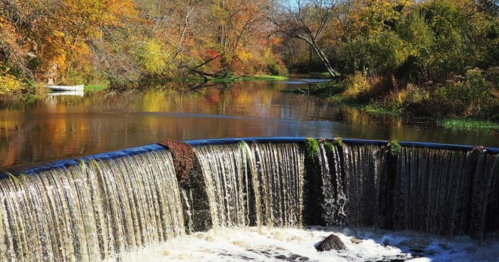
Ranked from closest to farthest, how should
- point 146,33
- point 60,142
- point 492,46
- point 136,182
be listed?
point 136,182 → point 60,142 → point 492,46 → point 146,33

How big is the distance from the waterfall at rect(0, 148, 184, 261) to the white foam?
0.40 meters

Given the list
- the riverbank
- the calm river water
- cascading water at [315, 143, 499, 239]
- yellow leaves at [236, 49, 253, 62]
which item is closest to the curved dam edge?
cascading water at [315, 143, 499, 239]

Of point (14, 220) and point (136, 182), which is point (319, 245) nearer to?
point (136, 182)

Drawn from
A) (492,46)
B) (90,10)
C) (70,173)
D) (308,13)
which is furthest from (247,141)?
(308,13)

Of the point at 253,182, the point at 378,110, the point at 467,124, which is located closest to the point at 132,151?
the point at 253,182

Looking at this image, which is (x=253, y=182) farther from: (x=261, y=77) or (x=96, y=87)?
(x=261, y=77)

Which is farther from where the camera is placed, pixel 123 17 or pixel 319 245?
pixel 123 17

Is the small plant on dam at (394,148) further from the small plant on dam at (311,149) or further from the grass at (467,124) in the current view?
the grass at (467,124)

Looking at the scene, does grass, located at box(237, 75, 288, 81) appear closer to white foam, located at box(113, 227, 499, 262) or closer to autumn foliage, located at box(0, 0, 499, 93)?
autumn foliage, located at box(0, 0, 499, 93)

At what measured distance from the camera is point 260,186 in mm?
10461

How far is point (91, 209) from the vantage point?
7.99 metres

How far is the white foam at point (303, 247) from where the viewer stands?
891 centimetres

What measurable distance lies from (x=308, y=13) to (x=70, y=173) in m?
35.7

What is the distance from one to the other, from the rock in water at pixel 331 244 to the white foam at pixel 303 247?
110mm
